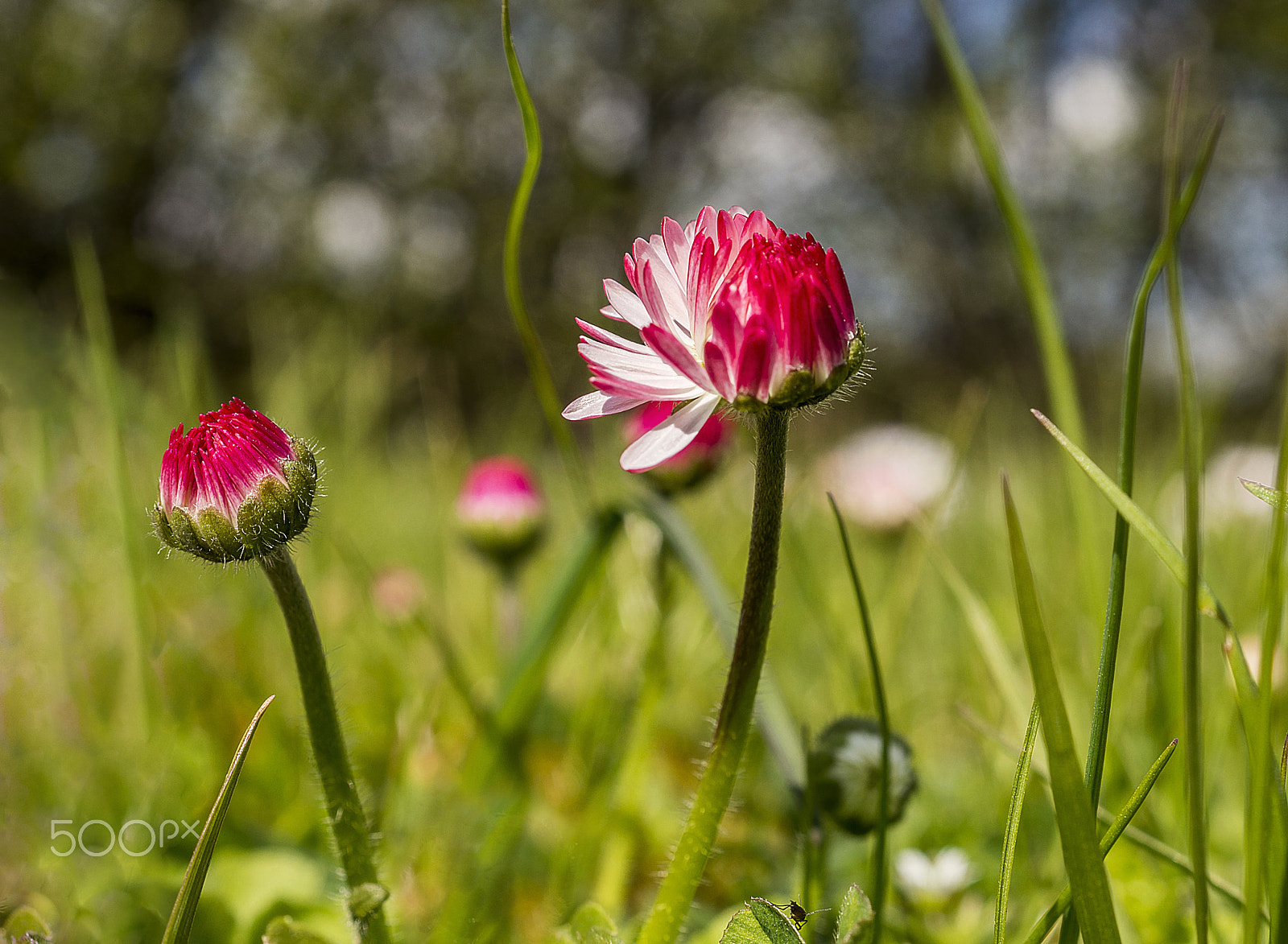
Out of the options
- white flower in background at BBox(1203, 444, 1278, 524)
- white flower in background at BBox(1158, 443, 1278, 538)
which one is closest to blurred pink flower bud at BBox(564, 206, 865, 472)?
white flower in background at BBox(1158, 443, 1278, 538)

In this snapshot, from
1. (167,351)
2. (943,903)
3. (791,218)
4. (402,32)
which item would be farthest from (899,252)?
(943,903)

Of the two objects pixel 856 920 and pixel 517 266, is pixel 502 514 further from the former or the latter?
pixel 856 920

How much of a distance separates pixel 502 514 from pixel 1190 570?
78cm

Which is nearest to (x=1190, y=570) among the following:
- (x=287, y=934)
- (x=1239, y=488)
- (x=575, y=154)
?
(x=287, y=934)

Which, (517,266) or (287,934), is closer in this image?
(287,934)

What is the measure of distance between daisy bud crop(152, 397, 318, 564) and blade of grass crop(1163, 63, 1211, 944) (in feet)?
1.00

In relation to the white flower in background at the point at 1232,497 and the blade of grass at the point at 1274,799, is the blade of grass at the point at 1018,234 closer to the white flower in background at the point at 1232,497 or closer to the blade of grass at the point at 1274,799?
the blade of grass at the point at 1274,799

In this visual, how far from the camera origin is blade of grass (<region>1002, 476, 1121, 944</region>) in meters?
0.27

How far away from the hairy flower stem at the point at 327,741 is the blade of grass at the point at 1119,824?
252 mm

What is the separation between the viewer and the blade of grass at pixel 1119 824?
302mm

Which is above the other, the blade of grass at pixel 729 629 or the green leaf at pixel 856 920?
the blade of grass at pixel 729 629

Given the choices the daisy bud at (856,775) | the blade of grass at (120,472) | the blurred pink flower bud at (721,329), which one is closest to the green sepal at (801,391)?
the blurred pink flower bud at (721,329)

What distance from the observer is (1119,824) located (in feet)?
1.03

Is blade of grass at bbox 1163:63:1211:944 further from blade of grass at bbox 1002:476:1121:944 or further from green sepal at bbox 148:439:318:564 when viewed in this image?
green sepal at bbox 148:439:318:564
